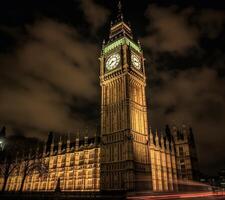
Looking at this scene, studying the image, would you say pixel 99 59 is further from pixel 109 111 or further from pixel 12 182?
pixel 12 182

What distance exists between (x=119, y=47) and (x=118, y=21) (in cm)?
1407

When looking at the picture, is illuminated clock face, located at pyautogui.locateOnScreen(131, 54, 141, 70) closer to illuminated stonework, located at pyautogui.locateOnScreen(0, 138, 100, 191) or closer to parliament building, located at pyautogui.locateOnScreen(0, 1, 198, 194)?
parliament building, located at pyautogui.locateOnScreen(0, 1, 198, 194)

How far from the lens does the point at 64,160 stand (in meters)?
70.1

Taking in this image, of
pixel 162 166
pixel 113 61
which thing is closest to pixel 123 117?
pixel 113 61

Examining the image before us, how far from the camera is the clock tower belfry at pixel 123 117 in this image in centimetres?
5247

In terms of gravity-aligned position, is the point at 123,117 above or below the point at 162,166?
above

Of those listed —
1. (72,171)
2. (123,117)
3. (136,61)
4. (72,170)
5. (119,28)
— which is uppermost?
(119,28)

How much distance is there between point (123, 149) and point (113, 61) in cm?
2540

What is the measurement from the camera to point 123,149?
53906 mm

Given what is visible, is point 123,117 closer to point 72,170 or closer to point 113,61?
point 113,61

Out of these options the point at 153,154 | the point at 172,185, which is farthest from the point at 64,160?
the point at 172,185

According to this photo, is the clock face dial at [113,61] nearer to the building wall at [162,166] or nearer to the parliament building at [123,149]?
the parliament building at [123,149]

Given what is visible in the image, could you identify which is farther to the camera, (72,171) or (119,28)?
(119,28)

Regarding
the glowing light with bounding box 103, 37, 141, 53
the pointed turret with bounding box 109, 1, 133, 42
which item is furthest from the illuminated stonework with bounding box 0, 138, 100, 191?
the pointed turret with bounding box 109, 1, 133, 42
